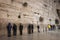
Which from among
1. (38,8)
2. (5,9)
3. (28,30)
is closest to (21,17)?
(28,30)

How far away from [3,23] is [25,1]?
5.67m

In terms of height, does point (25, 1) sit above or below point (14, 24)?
above

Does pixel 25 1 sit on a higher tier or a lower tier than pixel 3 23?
higher

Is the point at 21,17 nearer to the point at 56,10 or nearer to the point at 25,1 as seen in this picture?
the point at 25,1

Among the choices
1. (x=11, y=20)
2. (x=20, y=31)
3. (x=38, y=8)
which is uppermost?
(x=38, y=8)

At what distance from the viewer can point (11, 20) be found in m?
15.6

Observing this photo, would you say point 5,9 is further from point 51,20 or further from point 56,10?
point 56,10

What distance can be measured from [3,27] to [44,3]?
14723 millimetres

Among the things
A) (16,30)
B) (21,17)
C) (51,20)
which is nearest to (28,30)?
(21,17)

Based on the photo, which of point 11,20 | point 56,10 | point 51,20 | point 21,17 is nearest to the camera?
point 11,20

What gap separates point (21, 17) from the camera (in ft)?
59.5

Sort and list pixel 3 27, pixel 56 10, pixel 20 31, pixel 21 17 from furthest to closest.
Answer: pixel 56 10, pixel 21 17, pixel 20 31, pixel 3 27

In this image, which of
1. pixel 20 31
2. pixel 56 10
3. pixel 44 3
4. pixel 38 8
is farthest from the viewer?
pixel 56 10

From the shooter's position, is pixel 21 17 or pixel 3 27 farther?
pixel 21 17
